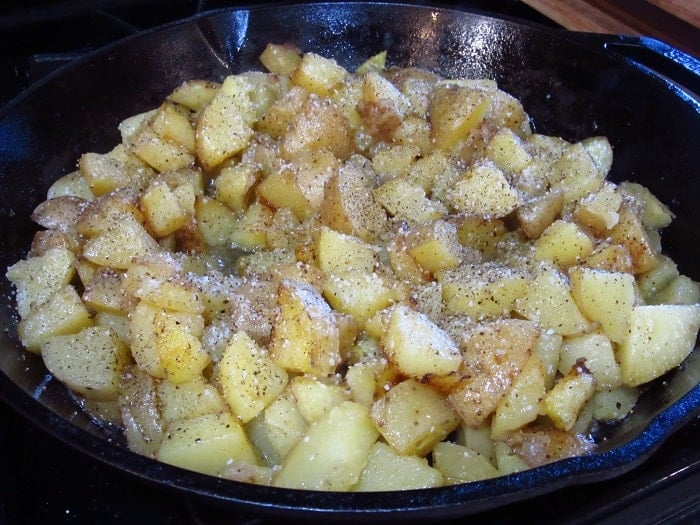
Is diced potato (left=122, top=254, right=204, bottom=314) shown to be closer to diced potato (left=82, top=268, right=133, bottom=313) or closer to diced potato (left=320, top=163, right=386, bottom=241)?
diced potato (left=82, top=268, right=133, bottom=313)

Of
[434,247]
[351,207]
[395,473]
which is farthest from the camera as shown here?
[351,207]

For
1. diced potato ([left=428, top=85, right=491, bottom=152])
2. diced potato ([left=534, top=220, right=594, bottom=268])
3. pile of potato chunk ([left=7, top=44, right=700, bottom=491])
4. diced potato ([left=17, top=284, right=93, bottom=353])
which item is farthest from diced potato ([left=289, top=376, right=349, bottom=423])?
diced potato ([left=428, top=85, right=491, bottom=152])

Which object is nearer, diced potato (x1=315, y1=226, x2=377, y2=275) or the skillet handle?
diced potato (x1=315, y1=226, x2=377, y2=275)

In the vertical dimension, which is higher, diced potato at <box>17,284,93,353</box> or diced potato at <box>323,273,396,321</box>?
diced potato at <box>323,273,396,321</box>

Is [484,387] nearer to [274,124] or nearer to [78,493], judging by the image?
[78,493]

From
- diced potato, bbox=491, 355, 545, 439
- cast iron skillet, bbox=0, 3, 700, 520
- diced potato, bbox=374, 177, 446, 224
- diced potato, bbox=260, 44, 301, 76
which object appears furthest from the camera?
diced potato, bbox=260, 44, 301, 76

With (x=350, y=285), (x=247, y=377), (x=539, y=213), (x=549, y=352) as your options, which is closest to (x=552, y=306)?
(x=549, y=352)

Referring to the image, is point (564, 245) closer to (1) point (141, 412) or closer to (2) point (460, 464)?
(2) point (460, 464)

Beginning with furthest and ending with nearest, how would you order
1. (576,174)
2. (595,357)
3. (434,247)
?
(576,174) → (434,247) → (595,357)
